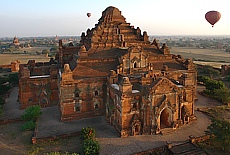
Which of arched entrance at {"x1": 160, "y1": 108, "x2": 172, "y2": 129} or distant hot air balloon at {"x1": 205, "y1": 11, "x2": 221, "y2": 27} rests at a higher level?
distant hot air balloon at {"x1": 205, "y1": 11, "x2": 221, "y2": 27}

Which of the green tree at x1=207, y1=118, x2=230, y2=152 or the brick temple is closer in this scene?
the green tree at x1=207, y1=118, x2=230, y2=152

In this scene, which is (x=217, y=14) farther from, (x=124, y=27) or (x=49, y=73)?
(x=49, y=73)

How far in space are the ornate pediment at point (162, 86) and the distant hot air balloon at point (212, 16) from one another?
1927 centimetres

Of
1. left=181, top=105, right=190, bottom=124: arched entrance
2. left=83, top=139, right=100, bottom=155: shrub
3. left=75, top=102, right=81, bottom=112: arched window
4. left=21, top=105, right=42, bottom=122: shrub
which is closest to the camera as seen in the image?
left=83, top=139, right=100, bottom=155: shrub

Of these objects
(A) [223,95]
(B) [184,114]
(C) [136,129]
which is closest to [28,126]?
(C) [136,129]

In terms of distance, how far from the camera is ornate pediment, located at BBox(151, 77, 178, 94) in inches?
938

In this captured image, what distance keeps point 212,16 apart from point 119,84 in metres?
23.5

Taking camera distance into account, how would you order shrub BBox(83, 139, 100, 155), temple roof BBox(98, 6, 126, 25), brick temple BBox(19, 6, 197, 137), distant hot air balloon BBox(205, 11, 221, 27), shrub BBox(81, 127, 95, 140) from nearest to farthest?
shrub BBox(83, 139, 100, 155) → shrub BBox(81, 127, 95, 140) → brick temple BBox(19, 6, 197, 137) → distant hot air balloon BBox(205, 11, 221, 27) → temple roof BBox(98, 6, 126, 25)

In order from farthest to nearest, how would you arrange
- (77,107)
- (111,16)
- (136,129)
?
(111,16)
(77,107)
(136,129)

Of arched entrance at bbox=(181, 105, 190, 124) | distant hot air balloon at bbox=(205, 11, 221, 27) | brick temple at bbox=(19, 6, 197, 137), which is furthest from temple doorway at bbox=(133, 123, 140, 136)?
distant hot air balloon at bbox=(205, 11, 221, 27)

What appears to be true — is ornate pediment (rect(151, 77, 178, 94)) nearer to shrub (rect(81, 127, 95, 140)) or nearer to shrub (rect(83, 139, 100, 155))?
shrub (rect(81, 127, 95, 140))

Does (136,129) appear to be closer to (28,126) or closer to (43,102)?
(28,126)

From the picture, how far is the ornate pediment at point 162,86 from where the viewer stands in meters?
23.8

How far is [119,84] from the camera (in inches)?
947
